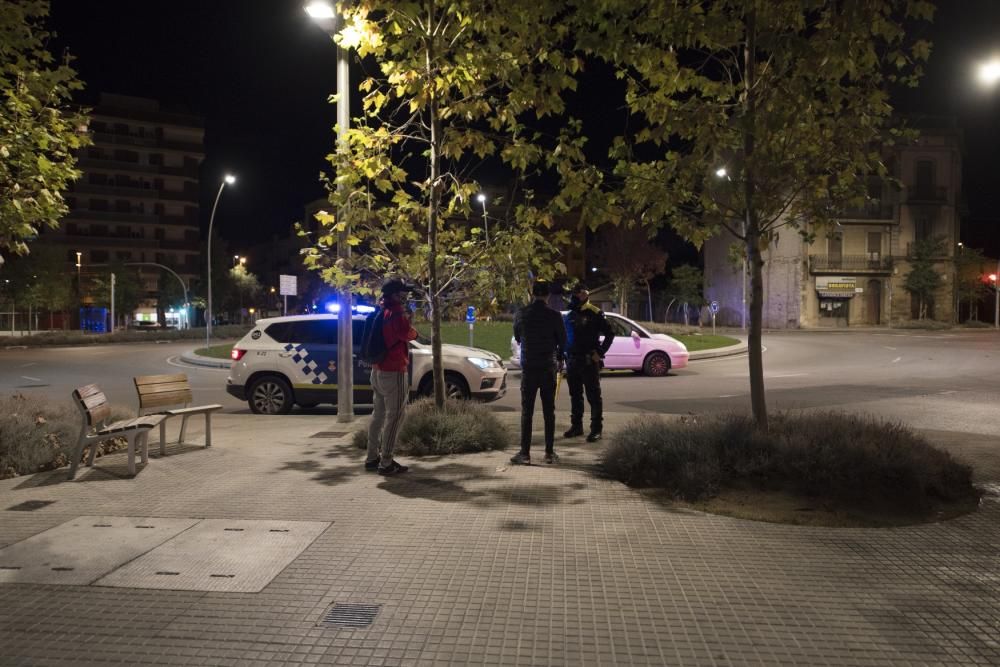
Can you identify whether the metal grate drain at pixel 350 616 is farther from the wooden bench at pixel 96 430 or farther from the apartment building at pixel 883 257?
the apartment building at pixel 883 257

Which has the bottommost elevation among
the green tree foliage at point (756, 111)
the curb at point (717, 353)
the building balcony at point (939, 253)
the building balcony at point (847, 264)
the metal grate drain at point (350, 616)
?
the metal grate drain at point (350, 616)

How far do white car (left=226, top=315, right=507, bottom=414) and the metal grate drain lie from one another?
824 cm

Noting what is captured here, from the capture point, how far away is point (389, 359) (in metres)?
6.77

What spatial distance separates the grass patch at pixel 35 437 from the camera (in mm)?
6957

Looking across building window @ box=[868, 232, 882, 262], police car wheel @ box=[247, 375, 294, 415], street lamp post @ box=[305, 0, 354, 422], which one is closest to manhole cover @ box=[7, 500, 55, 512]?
street lamp post @ box=[305, 0, 354, 422]

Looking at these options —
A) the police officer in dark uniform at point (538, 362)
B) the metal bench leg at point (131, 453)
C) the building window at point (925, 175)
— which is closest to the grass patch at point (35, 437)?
the metal bench leg at point (131, 453)

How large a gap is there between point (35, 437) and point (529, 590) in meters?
5.88

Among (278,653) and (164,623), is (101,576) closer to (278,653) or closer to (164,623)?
(164,623)

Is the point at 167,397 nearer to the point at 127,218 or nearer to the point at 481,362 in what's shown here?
the point at 481,362

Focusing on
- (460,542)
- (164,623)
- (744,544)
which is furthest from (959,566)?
(164,623)

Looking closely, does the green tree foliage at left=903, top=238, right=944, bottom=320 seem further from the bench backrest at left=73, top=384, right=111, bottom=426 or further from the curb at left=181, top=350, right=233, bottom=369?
the bench backrest at left=73, top=384, right=111, bottom=426

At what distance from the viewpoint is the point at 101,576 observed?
4254mm

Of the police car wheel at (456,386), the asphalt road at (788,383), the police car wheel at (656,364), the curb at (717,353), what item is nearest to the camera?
the police car wheel at (456,386)

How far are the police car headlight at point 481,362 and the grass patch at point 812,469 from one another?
549 centimetres
